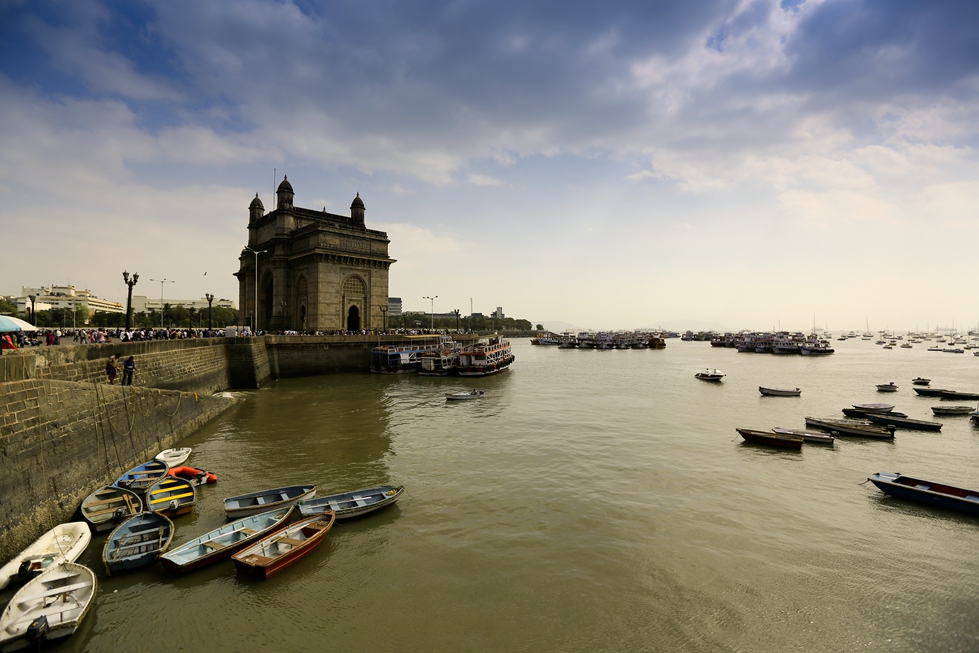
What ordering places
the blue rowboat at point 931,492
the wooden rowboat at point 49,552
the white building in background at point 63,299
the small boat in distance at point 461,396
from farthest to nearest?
the white building in background at point 63,299 → the small boat in distance at point 461,396 → the blue rowboat at point 931,492 → the wooden rowboat at point 49,552

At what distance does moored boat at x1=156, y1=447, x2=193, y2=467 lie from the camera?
57.2 feet

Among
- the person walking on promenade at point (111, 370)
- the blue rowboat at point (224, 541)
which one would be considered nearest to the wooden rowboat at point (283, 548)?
the blue rowboat at point (224, 541)

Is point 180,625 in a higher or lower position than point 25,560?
lower

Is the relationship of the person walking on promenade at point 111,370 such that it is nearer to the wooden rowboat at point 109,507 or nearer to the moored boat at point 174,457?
the moored boat at point 174,457

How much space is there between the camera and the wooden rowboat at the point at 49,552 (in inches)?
374

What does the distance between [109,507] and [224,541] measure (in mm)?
4545

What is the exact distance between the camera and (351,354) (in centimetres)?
5359

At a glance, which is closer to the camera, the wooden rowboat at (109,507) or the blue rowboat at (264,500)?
the wooden rowboat at (109,507)

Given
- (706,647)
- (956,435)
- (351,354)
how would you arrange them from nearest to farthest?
(706,647)
(956,435)
(351,354)

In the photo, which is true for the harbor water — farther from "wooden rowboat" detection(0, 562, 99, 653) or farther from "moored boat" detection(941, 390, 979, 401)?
"moored boat" detection(941, 390, 979, 401)

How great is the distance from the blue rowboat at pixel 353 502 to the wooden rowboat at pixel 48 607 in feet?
16.7

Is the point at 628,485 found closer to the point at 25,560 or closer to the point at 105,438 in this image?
the point at 25,560

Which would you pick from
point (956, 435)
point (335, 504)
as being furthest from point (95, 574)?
point (956, 435)

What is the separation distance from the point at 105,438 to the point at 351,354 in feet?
125
